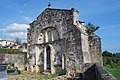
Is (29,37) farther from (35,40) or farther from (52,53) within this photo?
(52,53)

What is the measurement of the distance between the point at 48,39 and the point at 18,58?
5.17 meters

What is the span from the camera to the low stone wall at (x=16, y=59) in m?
22.9

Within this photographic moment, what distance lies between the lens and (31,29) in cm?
2258

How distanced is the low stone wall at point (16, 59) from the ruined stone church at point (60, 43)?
4.08 ft

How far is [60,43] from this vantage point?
1922 cm

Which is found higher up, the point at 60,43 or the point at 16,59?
the point at 60,43

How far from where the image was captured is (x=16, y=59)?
2330cm

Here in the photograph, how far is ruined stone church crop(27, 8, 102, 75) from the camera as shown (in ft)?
57.0

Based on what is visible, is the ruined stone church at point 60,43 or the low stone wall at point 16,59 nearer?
the ruined stone church at point 60,43

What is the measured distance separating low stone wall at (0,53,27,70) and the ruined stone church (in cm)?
124

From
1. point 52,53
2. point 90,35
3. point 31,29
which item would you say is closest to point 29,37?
point 31,29

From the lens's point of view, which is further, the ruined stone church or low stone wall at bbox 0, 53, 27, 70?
low stone wall at bbox 0, 53, 27, 70

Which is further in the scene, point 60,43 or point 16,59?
point 16,59

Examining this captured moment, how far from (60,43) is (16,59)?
737 cm
